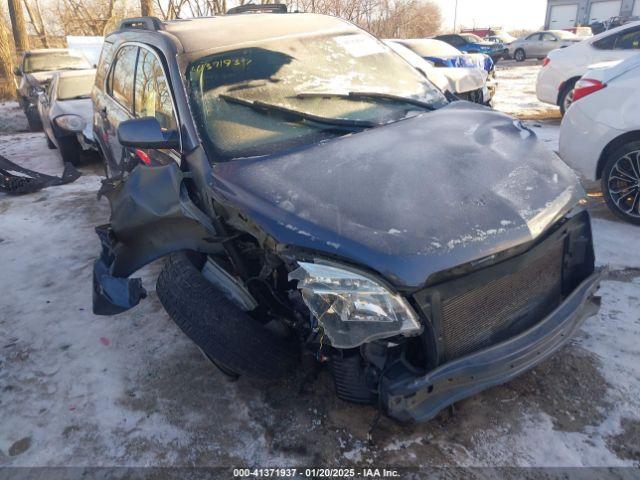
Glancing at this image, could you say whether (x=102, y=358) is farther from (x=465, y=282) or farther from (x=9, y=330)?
(x=465, y=282)

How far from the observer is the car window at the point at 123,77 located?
3.80 metres

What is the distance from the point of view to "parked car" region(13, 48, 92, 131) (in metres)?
11.0

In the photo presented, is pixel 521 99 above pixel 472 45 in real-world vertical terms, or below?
below

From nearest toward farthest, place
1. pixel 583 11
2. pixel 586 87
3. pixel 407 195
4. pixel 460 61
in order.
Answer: pixel 407 195 → pixel 586 87 → pixel 460 61 → pixel 583 11

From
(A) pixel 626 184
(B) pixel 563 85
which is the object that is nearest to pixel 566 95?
(B) pixel 563 85

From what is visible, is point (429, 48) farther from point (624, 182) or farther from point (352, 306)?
point (352, 306)

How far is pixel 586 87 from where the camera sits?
4555mm

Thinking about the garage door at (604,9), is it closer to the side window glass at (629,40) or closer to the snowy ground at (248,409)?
the side window glass at (629,40)

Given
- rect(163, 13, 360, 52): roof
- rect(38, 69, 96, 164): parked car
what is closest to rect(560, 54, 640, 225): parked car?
rect(163, 13, 360, 52): roof

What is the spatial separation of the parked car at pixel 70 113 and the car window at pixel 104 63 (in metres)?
2.28

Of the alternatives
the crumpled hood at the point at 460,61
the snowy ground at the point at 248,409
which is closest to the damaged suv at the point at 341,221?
the snowy ground at the point at 248,409

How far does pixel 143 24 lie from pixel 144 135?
1.43 metres

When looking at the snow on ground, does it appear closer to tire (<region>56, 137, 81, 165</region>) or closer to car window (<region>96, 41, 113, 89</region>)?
car window (<region>96, 41, 113, 89</region>)

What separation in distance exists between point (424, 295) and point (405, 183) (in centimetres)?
57
